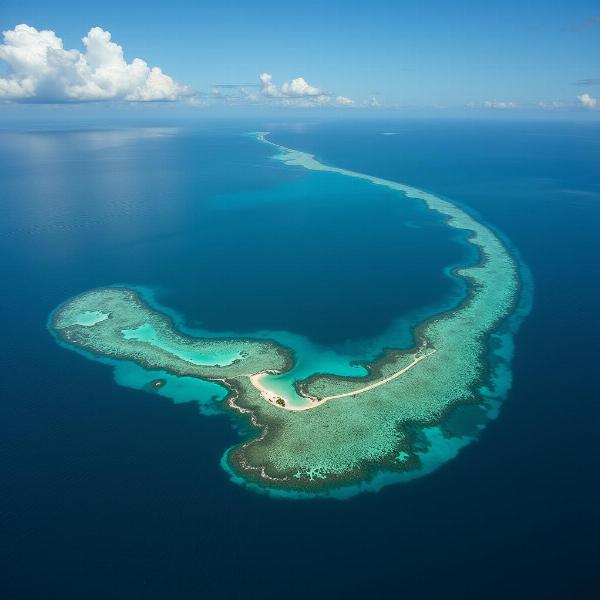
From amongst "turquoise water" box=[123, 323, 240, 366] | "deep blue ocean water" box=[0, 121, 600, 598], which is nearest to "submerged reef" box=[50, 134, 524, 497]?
"turquoise water" box=[123, 323, 240, 366]

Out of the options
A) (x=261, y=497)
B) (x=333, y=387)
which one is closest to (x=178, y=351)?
(x=333, y=387)

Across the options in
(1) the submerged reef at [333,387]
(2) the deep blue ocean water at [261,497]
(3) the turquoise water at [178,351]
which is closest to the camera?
(2) the deep blue ocean water at [261,497]

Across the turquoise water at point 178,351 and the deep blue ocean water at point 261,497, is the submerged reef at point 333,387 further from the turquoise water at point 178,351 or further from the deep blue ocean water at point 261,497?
the deep blue ocean water at point 261,497

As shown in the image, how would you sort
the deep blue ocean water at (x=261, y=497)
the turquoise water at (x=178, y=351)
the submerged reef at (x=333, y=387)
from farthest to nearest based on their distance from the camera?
the turquoise water at (x=178, y=351)
the submerged reef at (x=333, y=387)
the deep blue ocean water at (x=261, y=497)

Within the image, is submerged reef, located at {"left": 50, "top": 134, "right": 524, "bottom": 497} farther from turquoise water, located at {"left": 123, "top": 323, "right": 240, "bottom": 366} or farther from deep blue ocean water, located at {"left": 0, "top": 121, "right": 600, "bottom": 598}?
deep blue ocean water, located at {"left": 0, "top": 121, "right": 600, "bottom": 598}

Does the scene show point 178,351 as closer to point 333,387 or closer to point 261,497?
point 333,387

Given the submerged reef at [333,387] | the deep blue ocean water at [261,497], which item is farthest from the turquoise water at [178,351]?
the deep blue ocean water at [261,497]

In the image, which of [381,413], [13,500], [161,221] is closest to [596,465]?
[381,413]

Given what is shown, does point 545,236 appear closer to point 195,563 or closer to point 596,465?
point 596,465

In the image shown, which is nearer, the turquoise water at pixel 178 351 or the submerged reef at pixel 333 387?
the submerged reef at pixel 333 387
